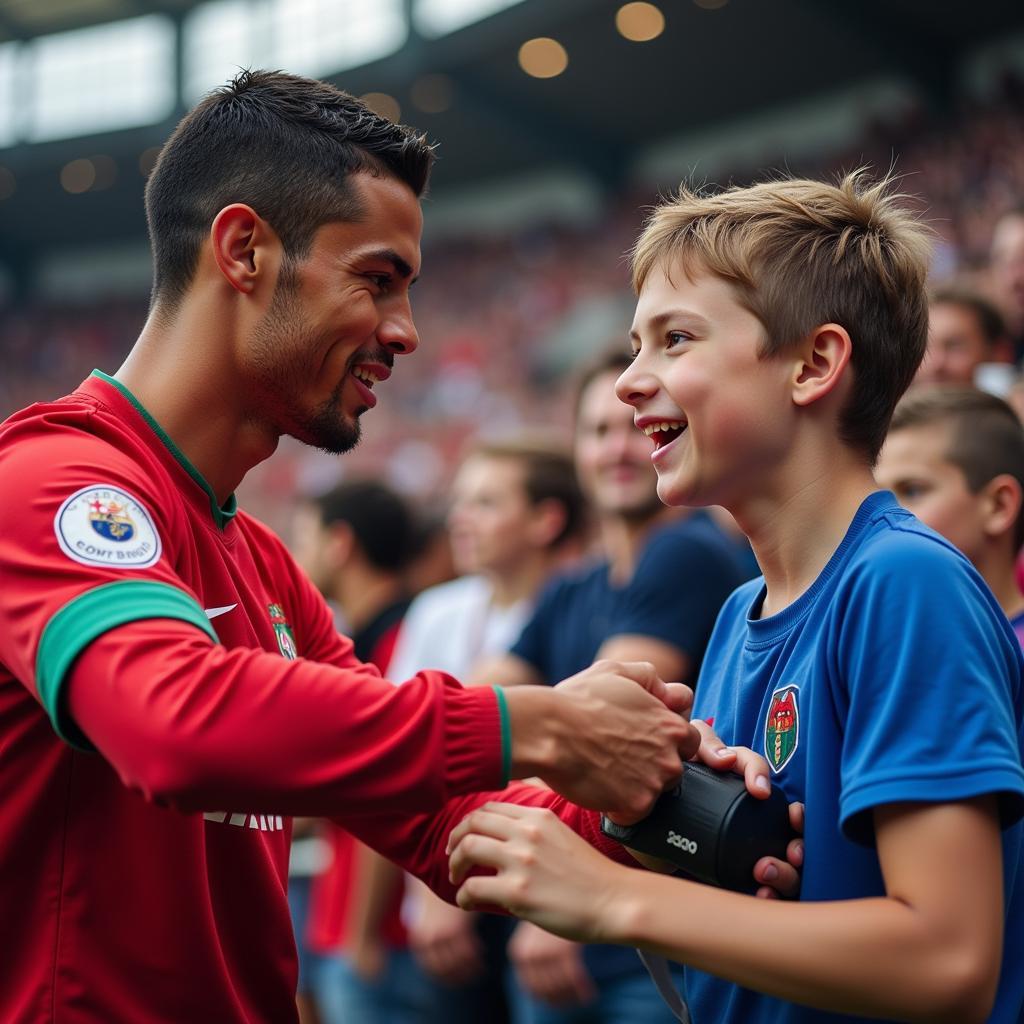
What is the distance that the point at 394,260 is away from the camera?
7.31 ft

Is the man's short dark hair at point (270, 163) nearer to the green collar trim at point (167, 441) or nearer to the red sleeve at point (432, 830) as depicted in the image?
the green collar trim at point (167, 441)

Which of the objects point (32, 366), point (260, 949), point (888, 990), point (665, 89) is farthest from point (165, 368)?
point (32, 366)

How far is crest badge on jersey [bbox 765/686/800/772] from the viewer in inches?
70.7

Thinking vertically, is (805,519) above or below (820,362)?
below

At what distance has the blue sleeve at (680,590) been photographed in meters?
3.23

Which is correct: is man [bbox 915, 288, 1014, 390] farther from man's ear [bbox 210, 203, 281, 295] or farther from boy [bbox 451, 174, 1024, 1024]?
man's ear [bbox 210, 203, 281, 295]

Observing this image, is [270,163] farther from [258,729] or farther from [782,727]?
[782,727]

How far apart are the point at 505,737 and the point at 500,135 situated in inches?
722

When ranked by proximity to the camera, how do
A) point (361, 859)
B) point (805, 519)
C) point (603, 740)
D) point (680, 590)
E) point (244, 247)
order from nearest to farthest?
1. point (603, 740)
2. point (805, 519)
3. point (244, 247)
4. point (680, 590)
5. point (361, 859)

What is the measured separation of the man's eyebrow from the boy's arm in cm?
116

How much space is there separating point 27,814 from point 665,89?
53.9 feet

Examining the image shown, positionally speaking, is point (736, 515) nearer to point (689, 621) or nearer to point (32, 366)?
point (689, 621)

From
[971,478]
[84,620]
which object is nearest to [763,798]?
[84,620]

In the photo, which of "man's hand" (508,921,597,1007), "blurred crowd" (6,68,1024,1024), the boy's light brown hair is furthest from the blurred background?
the boy's light brown hair
